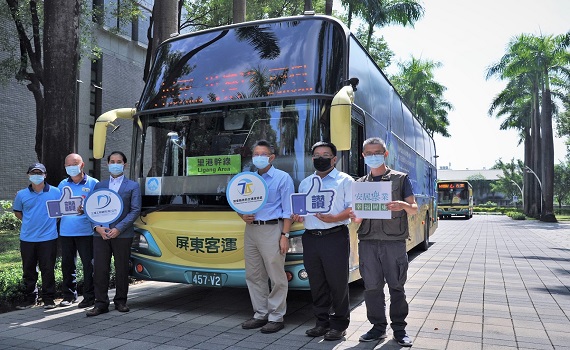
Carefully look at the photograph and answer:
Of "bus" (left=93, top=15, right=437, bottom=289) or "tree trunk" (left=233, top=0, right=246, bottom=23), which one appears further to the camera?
"tree trunk" (left=233, top=0, right=246, bottom=23)

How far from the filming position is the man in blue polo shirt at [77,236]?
258 inches

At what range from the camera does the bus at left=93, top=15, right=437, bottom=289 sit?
19.0 ft

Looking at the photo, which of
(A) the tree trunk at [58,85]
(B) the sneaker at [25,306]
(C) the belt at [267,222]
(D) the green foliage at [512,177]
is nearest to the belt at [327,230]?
(C) the belt at [267,222]

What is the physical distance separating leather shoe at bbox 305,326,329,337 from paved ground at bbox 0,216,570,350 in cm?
9

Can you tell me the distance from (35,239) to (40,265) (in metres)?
0.36

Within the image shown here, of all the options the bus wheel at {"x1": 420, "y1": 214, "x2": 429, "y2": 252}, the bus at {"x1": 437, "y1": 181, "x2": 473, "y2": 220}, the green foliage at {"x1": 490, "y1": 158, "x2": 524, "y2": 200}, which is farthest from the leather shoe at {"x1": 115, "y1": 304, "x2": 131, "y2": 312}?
the green foliage at {"x1": 490, "y1": 158, "x2": 524, "y2": 200}

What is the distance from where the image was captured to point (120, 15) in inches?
762

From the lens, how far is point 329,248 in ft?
16.7

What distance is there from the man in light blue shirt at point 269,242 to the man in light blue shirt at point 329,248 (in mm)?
278

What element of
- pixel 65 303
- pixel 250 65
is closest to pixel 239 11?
pixel 250 65

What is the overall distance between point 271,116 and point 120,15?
15.7m

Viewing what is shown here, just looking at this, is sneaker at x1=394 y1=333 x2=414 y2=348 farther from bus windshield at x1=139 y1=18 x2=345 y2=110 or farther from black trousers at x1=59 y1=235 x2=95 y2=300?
black trousers at x1=59 y1=235 x2=95 y2=300

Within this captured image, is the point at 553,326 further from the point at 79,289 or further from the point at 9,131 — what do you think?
the point at 9,131

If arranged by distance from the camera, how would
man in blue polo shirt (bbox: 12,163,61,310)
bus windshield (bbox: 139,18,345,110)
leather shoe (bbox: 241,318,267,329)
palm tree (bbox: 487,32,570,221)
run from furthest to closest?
palm tree (bbox: 487,32,570,221) < man in blue polo shirt (bbox: 12,163,61,310) < bus windshield (bbox: 139,18,345,110) < leather shoe (bbox: 241,318,267,329)
